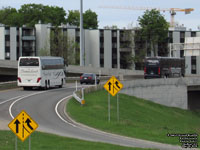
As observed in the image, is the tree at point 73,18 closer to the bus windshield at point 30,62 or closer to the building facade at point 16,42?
the building facade at point 16,42

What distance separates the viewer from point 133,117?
4038 centimetres

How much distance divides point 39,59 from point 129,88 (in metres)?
11.0

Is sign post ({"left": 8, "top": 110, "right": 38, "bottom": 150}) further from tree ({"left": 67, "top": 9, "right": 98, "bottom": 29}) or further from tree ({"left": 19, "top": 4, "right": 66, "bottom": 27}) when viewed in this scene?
tree ({"left": 67, "top": 9, "right": 98, "bottom": 29})

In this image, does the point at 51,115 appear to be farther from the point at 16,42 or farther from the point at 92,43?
the point at 92,43

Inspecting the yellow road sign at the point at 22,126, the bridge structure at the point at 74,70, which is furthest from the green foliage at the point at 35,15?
the yellow road sign at the point at 22,126

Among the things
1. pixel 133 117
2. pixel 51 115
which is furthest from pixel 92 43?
pixel 51 115

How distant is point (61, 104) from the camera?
40469mm

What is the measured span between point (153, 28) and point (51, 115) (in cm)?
7992

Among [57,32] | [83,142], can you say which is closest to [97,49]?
[57,32]

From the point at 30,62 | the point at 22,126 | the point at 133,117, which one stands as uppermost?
the point at 30,62

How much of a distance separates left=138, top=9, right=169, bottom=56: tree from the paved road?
62.0 metres

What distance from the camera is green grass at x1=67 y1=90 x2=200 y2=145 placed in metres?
28.6

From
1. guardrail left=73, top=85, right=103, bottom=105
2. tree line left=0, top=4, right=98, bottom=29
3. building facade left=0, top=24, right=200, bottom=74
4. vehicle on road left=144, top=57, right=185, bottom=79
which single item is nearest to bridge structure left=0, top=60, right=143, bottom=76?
vehicle on road left=144, top=57, right=185, bottom=79

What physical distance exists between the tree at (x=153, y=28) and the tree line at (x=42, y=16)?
46308mm
